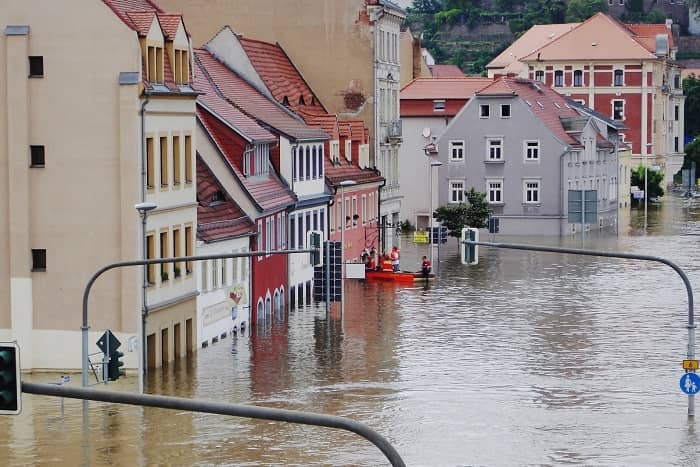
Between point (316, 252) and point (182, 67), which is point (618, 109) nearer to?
point (182, 67)

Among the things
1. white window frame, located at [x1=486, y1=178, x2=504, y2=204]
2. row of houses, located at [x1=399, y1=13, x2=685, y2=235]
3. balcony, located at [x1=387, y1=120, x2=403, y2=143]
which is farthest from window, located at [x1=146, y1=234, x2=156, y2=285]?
white window frame, located at [x1=486, y1=178, x2=504, y2=204]

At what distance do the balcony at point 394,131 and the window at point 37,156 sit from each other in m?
45.0

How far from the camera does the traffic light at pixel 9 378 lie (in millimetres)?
15195

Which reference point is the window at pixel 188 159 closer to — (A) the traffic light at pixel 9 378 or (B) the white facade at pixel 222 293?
(B) the white facade at pixel 222 293

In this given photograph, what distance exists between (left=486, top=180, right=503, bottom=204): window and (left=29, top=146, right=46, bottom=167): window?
59.4 m

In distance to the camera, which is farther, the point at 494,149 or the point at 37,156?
the point at 494,149

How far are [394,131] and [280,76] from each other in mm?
15296

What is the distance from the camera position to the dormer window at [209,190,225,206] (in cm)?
5597

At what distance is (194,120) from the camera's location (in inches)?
1993

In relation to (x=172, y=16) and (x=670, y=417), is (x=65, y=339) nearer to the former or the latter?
(x=172, y=16)

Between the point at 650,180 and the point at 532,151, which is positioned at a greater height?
the point at 532,151

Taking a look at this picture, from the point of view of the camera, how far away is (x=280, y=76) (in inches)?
3004

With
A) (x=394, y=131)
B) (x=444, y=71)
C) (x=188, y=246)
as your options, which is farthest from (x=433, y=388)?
(x=444, y=71)

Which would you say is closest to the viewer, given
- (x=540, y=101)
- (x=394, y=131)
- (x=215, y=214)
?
(x=215, y=214)
